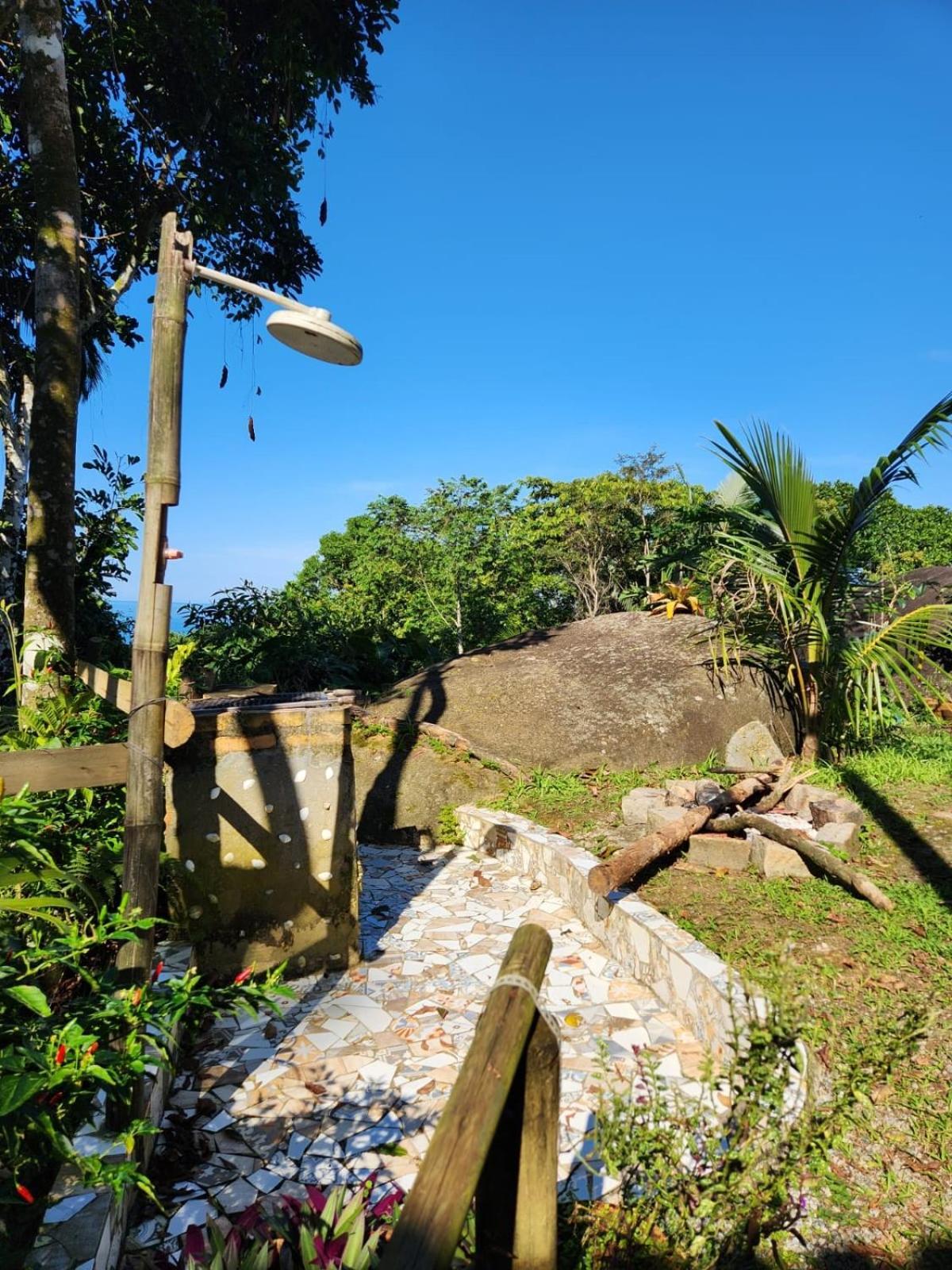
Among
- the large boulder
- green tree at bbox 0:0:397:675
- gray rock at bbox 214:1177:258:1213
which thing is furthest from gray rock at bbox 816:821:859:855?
green tree at bbox 0:0:397:675

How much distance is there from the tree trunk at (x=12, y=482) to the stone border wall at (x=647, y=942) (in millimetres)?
5772

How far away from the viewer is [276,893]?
416 centimetres

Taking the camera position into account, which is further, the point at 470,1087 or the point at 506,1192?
the point at 506,1192

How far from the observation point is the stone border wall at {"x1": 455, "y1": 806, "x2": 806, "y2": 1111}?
3.37 metres

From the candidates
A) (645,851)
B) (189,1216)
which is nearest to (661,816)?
(645,851)

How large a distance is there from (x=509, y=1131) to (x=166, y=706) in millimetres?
2114

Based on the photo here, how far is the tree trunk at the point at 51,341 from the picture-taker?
502 centimetres

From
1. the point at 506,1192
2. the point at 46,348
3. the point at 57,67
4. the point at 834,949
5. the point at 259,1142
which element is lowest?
the point at 259,1142

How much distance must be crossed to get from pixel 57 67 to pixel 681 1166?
23.3 feet

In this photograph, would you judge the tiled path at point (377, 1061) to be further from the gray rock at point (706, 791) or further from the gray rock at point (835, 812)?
the gray rock at point (835, 812)

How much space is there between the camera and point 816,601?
748cm

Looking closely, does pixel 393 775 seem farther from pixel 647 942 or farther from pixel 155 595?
pixel 155 595

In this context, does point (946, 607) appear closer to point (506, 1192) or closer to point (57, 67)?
point (506, 1192)

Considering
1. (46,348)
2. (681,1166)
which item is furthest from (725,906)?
(46,348)
